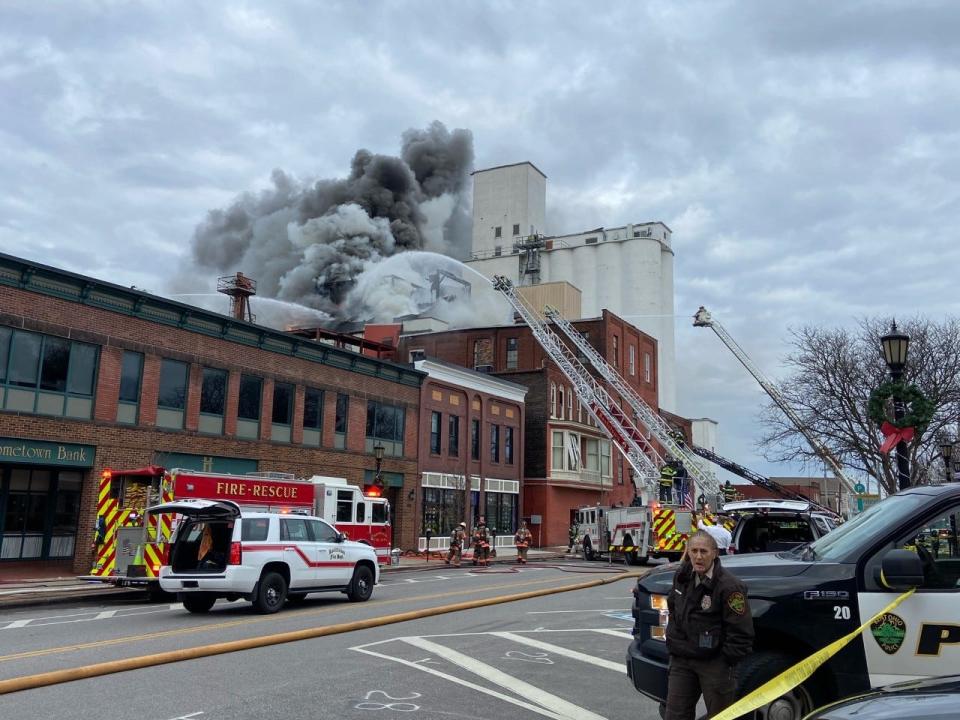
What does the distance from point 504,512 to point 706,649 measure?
134 ft

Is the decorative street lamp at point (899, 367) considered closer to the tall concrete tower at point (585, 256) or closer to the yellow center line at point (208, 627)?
the yellow center line at point (208, 627)

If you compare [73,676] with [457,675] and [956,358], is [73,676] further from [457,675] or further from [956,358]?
[956,358]

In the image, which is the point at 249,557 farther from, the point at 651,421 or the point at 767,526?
the point at 651,421

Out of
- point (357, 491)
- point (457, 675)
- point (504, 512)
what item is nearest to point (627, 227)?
point (504, 512)

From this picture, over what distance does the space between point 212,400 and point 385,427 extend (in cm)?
992

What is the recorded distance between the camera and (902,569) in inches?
202

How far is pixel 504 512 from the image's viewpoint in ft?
149

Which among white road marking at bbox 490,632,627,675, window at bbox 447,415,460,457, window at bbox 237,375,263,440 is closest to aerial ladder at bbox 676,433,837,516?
window at bbox 447,415,460,457

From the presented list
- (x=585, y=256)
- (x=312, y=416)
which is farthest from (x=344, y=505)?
(x=585, y=256)

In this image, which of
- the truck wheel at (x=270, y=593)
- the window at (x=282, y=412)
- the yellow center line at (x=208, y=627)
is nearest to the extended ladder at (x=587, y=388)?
the window at (x=282, y=412)

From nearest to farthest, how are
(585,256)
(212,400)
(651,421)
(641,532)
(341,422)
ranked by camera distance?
(212,400) → (641,532) → (341,422) → (651,421) → (585,256)

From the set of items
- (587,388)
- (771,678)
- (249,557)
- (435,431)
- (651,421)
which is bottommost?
(771,678)

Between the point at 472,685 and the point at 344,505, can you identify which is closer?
the point at 472,685

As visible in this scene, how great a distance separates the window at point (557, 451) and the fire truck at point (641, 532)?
13.9 meters
